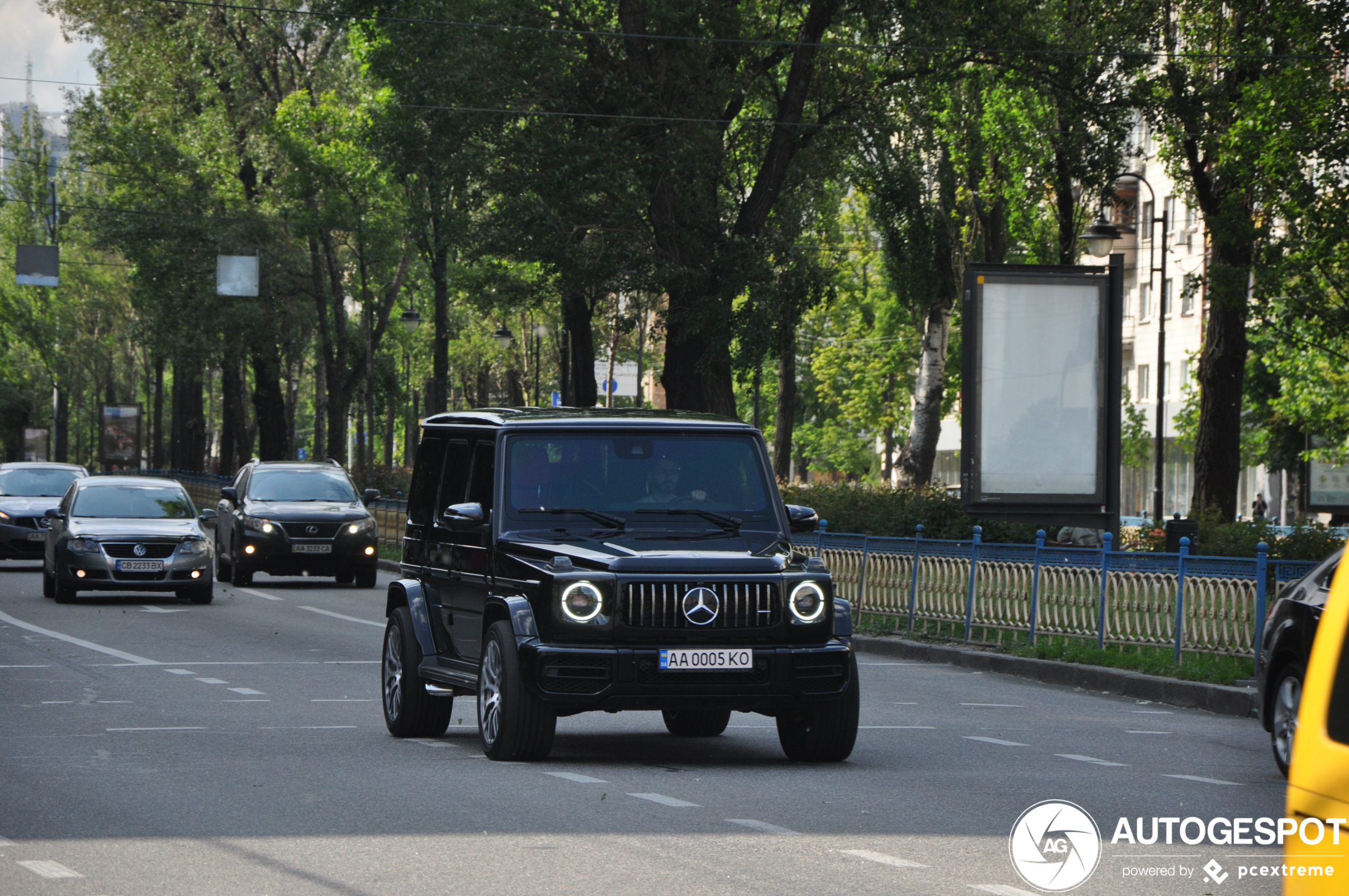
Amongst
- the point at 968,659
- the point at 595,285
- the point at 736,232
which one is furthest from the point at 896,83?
the point at 968,659

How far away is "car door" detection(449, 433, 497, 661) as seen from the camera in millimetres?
11367

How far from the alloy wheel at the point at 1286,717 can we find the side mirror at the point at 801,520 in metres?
2.77

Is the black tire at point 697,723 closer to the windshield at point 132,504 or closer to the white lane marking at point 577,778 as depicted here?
the white lane marking at point 577,778

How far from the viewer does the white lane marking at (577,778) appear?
10.2 meters

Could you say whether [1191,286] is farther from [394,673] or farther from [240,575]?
[394,673]

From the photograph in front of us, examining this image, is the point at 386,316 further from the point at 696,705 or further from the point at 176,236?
the point at 696,705

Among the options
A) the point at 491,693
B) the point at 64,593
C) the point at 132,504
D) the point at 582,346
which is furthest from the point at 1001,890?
the point at 582,346

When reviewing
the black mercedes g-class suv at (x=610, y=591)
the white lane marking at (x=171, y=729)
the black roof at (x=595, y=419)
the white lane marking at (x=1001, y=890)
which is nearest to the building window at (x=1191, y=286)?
the black roof at (x=595, y=419)

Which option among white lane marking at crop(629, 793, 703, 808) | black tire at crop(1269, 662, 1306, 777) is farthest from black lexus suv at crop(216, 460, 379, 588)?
white lane marking at crop(629, 793, 703, 808)

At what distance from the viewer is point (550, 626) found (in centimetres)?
1045

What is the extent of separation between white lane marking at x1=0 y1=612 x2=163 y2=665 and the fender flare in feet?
19.0

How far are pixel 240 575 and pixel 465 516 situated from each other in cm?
1995

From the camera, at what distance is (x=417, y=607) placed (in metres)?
12.3

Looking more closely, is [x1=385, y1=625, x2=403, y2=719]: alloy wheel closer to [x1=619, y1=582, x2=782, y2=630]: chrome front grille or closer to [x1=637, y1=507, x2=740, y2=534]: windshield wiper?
[x1=637, y1=507, x2=740, y2=534]: windshield wiper
